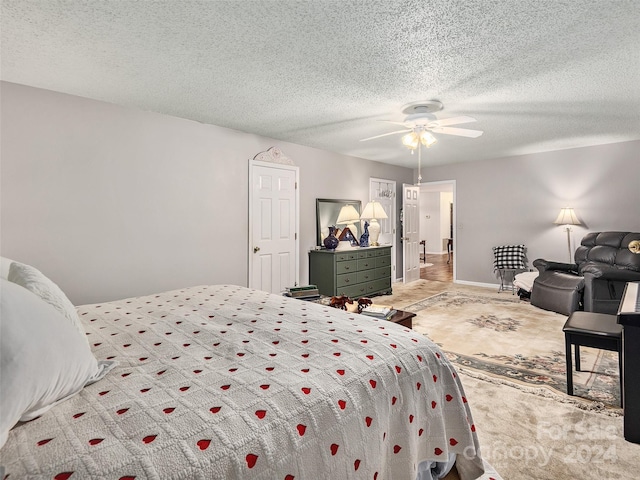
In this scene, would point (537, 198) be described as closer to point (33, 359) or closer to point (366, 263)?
point (366, 263)

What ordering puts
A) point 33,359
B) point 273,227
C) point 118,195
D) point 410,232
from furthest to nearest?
point 410,232, point 273,227, point 118,195, point 33,359

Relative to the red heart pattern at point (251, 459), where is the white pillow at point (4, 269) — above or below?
above

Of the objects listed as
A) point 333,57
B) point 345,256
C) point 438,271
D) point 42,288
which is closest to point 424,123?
point 333,57

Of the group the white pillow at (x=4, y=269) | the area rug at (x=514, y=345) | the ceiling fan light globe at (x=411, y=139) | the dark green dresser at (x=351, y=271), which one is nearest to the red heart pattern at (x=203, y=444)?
the white pillow at (x=4, y=269)

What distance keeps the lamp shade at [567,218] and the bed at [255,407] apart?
16.8 ft

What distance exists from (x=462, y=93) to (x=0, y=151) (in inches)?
157

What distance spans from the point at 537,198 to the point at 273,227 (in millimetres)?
4720

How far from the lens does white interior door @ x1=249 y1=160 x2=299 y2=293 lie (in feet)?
14.9

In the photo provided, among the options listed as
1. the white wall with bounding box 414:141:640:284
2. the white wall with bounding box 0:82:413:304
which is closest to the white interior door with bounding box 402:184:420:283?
the white wall with bounding box 414:141:640:284

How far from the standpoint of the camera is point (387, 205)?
6871mm

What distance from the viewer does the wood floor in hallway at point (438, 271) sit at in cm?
756

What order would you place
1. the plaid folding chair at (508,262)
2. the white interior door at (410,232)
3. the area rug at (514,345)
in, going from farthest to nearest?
the white interior door at (410,232)
the plaid folding chair at (508,262)
the area rug at (514,345)

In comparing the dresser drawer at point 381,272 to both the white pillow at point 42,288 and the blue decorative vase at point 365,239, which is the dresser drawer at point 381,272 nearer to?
the blue decorative vase at point 365,239

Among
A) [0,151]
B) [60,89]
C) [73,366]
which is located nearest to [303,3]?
[73,366]
